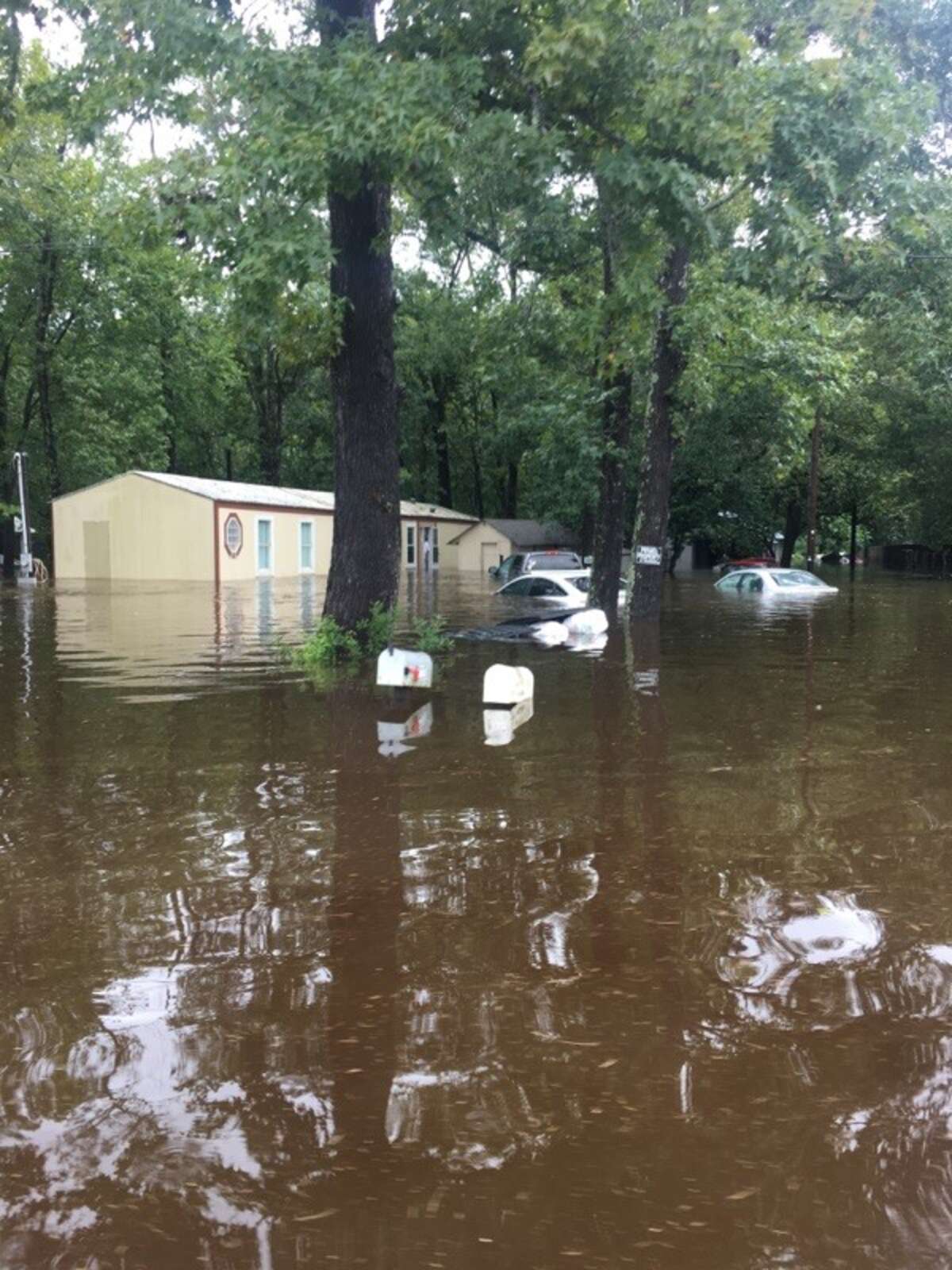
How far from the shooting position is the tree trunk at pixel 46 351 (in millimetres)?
40812

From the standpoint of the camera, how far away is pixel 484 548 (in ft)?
171

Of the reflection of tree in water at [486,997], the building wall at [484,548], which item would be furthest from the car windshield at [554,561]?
the reflection of tree in water at [486,997]

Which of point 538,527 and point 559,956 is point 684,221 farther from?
point 538,527

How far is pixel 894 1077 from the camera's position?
3.39 m

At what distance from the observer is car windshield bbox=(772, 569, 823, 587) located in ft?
99.9

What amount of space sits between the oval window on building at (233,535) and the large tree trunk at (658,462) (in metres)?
18.5

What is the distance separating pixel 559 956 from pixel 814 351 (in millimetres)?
17506

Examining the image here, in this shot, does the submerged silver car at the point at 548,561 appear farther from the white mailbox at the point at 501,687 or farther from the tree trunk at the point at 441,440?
the white mailbox at the point at 501,687

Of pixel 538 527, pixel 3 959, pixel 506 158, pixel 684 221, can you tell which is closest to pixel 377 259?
pixel 506 158

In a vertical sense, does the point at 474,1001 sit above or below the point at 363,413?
below


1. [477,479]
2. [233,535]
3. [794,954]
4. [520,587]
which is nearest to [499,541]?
[477,479]

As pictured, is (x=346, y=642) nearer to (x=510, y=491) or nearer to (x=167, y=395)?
(x=167, y=395)

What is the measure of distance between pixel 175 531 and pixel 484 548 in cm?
1949

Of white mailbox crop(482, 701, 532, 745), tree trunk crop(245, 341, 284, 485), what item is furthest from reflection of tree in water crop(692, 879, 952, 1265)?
tree trunk crop(245, 341, 284, 485)
